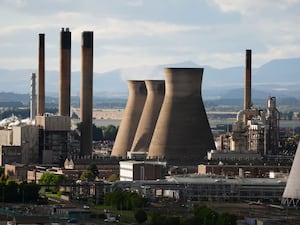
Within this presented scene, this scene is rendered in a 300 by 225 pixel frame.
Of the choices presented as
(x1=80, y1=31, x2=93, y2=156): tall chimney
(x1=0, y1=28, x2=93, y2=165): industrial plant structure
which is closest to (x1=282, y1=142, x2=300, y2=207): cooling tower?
(x1=0, y1=28, x2=93, y2=165): industrial plant structure

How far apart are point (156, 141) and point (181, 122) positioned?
1736mm

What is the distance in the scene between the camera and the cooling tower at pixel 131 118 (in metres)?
82.6

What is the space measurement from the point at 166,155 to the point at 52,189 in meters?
10.6

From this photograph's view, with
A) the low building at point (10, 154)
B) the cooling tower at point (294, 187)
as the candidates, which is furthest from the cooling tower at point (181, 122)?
the cooling tower at point (294, 187)

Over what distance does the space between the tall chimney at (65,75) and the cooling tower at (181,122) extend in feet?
32.6

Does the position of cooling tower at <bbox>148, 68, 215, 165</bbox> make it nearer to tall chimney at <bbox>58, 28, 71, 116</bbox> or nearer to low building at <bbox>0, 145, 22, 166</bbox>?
low building at <bbox>0, 145, 22, 166</bbox>

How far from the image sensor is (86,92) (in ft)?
276

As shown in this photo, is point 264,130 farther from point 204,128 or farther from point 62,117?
point 62,117

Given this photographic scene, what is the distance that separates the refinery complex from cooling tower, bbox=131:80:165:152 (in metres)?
0.06

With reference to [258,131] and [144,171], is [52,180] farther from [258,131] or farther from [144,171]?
[258,131]

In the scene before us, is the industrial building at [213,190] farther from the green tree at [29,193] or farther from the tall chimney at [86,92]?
the tall chimney at [86,92]

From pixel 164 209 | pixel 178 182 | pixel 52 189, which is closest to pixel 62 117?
pixel 52 189

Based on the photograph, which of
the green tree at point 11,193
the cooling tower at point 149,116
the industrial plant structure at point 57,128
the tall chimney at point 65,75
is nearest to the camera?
the green tree at point 11,193

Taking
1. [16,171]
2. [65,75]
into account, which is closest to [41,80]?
[65,75]
